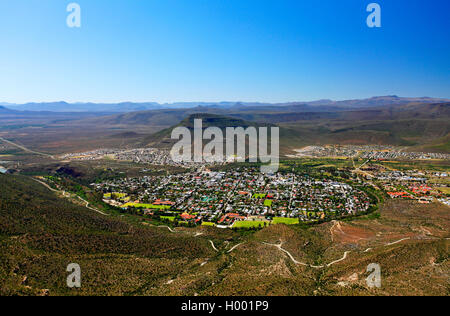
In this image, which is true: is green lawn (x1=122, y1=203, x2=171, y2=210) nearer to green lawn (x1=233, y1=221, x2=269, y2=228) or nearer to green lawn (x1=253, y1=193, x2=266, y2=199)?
green lawn (x1=233, y1=221, x2=269, y2=228)

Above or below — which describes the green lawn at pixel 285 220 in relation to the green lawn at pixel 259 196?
below

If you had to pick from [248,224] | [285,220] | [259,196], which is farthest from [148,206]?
[285,220]

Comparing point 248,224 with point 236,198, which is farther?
point 236,198

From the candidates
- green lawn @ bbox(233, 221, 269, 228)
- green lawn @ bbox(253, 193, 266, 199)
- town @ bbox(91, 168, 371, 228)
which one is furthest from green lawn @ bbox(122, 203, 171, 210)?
green lawn @ bbox(253, 193, 266, 199)

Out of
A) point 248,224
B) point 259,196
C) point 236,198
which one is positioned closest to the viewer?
point 248,224

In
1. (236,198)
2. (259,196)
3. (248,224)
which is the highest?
(259,196)

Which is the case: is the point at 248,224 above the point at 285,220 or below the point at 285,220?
below

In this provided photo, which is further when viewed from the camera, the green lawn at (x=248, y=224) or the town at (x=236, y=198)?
the town at (x=236, y=198)

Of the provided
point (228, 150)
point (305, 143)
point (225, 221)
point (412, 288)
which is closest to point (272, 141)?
point (305, 143)

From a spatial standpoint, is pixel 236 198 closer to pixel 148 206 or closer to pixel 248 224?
pixel 248 224

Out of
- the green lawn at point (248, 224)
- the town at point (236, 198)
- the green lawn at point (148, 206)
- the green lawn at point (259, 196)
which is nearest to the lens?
the green lawn at point (248, 224)

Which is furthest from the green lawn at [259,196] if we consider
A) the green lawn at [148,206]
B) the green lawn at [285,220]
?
the green lawn at [148,206]

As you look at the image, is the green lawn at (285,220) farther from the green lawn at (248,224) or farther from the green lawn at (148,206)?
the green lawn at (148,206)
